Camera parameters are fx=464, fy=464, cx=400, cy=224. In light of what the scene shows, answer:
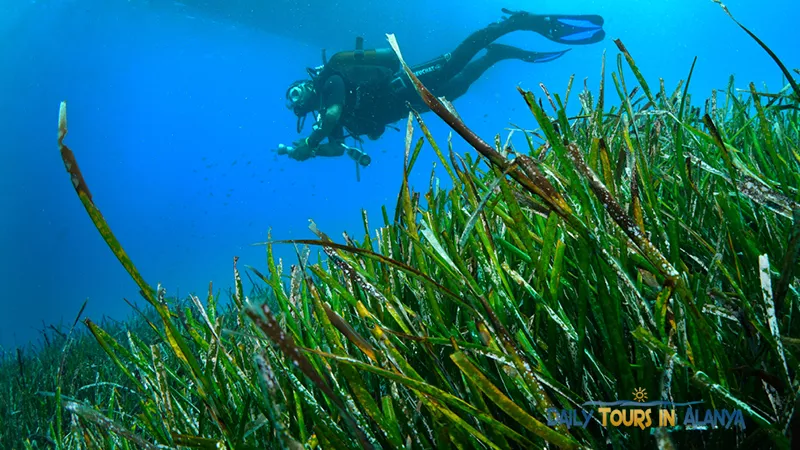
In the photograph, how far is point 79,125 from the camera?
82.1 metres

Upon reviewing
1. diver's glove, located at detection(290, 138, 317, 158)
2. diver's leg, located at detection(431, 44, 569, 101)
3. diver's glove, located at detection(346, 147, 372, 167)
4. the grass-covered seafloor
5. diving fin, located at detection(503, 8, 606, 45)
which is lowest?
the grass-covered seafloor

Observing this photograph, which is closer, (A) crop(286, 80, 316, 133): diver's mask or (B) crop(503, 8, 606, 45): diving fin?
(A) crop(286, 80, 316, 133): diver's mask

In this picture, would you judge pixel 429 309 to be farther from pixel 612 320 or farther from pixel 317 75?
pixel 317 75

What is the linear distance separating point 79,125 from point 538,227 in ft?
331

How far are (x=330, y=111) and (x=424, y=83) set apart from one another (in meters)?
3.95

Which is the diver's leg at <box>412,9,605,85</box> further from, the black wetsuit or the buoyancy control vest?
the buoyancy control vest

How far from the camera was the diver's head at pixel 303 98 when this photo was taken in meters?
14.4

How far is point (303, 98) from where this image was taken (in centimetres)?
1433

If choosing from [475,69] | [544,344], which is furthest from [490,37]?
[544,344]

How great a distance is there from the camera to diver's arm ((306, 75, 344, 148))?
42.2 ft

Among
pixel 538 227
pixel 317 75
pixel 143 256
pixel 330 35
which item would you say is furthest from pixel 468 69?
pixel 143 256

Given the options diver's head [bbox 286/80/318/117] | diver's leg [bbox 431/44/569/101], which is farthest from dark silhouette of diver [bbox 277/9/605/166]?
diver's leg [bbox 431/44/569/101]

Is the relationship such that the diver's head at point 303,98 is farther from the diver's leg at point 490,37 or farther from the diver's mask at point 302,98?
the diver's leg at point 490,37

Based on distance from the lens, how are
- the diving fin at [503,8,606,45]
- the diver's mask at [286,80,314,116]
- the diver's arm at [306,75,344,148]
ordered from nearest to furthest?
the diver's arm at [306,75,344,148], the diver's mask at [286,80,314,116], the diving fin at [503,8,606,45]
